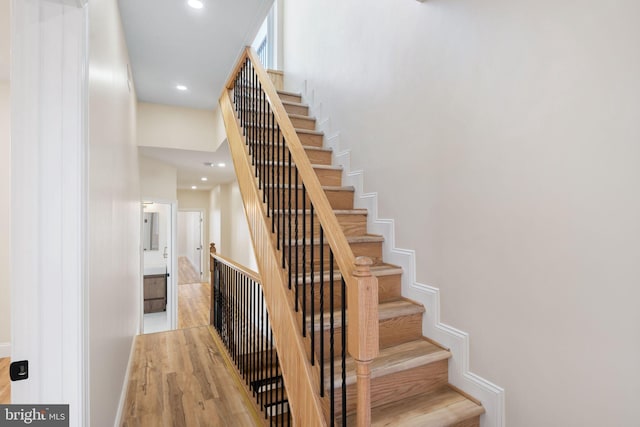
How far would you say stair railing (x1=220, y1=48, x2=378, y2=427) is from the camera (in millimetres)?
1108

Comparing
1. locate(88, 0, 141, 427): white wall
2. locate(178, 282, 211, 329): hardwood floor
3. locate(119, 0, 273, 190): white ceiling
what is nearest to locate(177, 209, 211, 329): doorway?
locate(178, 282, 211, 329): hardwood floor

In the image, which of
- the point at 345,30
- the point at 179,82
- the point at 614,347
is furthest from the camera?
the point at 179,82

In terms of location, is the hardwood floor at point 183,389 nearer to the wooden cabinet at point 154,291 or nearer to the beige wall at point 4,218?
the beige wall at point 4,218

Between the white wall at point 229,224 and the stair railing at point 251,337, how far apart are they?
8.66 feet

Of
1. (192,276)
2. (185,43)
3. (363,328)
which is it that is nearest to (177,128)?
Answer: (185,43)

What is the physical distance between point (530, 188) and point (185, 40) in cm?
320

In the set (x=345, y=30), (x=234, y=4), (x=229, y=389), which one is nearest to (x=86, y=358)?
(x=229, y=389)

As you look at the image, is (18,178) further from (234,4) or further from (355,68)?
(355,68)

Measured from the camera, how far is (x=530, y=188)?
4.55 ft

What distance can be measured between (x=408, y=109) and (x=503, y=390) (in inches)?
68.2

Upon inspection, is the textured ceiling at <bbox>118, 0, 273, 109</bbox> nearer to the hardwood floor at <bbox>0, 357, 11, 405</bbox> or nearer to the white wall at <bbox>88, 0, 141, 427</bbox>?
the white wall at <bbox>88, 0, 141, 427</bbox>

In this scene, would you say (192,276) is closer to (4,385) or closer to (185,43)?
(4,385)

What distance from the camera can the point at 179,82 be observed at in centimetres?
380

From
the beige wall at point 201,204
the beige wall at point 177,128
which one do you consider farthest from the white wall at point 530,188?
the beige wall at point 201,204
